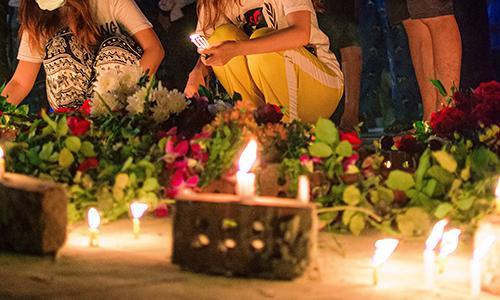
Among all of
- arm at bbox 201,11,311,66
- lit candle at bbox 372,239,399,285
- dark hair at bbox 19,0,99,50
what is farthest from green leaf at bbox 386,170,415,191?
dark hair at bbox 19,0,99,50

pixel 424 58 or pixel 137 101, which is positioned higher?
pixel 424 58

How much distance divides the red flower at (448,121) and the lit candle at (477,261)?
180 centimetres

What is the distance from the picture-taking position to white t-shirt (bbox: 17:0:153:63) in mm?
5344

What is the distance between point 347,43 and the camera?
6.46 m

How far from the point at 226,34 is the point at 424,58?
164 cm

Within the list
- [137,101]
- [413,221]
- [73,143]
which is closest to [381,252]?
[413,221]

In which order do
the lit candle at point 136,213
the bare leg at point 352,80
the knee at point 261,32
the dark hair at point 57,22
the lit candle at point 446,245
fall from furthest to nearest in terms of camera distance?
the bare leg at point 352,80 < the dark hair at point 57,22 < the knee at point 261,32 < the lit candle at point 136,213 < the lit candle at point 446,245

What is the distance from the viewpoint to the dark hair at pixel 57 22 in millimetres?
5258

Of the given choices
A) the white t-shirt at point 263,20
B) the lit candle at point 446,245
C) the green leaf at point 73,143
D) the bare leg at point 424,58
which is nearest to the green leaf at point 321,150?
the lit candle at point 446,245

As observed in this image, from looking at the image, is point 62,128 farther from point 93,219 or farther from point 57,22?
point 57,22

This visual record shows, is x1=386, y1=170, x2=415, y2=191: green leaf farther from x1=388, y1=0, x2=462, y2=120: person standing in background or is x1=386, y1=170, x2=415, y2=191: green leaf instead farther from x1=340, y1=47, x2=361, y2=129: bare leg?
x1=340, y1=47, x2=361, y2=129: bare leg

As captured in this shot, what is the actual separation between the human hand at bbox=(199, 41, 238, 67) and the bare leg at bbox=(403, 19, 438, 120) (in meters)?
1.61

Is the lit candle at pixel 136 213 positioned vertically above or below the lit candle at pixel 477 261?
above

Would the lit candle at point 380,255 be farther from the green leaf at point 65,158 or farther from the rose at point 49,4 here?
the rose at point 49,4
